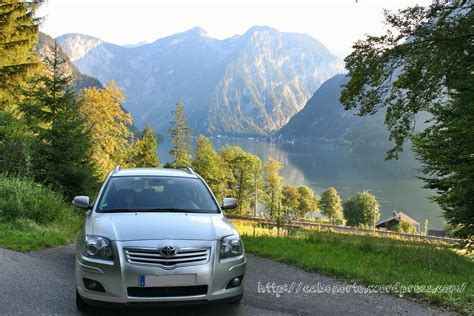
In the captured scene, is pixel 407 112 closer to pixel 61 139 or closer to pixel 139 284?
pixel 139 284

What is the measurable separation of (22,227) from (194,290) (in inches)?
273

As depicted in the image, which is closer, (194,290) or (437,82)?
(194,290)

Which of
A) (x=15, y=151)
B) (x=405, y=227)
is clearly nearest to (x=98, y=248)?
(x=15, y=151)

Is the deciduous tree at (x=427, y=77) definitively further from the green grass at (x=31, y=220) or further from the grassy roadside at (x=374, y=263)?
the green grass at (x=31, y=220)

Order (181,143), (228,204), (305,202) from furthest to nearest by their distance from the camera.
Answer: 1. (305,202)
2. (181,143)
3. (228,204)

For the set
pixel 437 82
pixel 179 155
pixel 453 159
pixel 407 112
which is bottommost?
pixel 179 155

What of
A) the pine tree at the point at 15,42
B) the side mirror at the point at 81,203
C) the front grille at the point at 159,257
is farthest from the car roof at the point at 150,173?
the pine tree at the point at 15,42

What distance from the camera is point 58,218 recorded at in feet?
38.2

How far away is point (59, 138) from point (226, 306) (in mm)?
12829

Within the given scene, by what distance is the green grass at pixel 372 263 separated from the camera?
6.50m

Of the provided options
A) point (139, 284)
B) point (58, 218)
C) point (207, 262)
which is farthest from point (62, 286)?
point (58, 218)

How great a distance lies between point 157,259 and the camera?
4484 mm

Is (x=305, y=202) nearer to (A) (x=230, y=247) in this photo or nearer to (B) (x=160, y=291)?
(A) (x=230, y=247)

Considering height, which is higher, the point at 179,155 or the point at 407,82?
the point at 407,82
